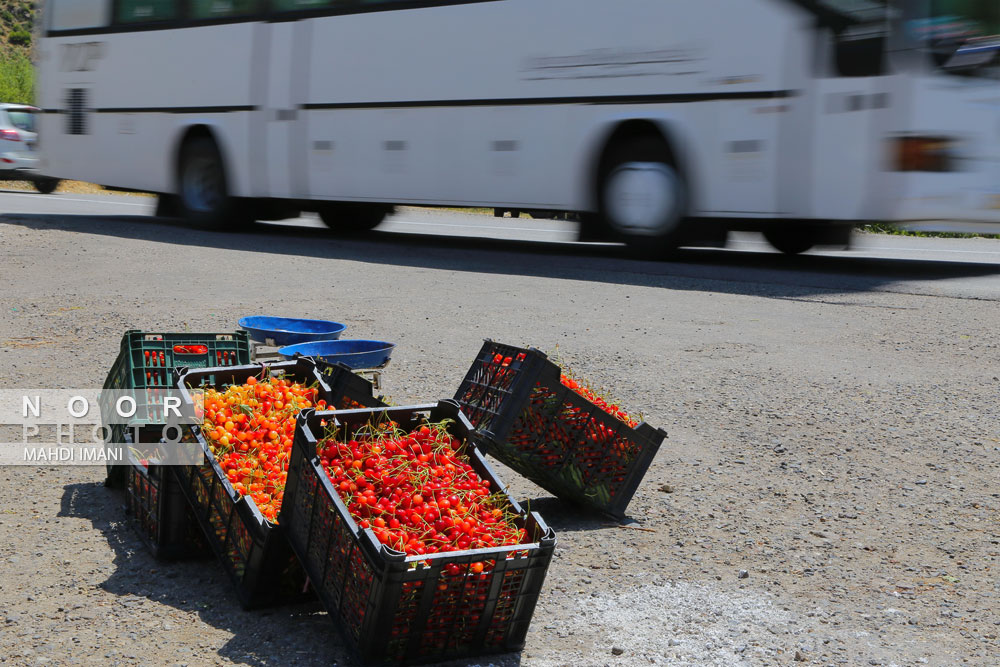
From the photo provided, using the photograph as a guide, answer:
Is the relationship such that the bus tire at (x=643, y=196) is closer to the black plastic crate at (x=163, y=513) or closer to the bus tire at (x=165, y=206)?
the bus tire at (x=165, y=206)

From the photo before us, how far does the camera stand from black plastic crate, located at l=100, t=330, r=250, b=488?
13.9ft

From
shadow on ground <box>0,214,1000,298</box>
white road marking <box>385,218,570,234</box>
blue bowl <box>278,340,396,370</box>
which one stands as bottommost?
blue bowl <box>278,340,396,370</box>

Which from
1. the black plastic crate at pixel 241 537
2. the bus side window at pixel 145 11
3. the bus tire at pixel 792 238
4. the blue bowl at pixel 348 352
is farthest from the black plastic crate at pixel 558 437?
the bus side window at pixel 145 11

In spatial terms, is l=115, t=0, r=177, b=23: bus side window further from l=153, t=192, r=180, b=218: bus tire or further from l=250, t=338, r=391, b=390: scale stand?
l=250, t=338, r=391, b=390: scale stand

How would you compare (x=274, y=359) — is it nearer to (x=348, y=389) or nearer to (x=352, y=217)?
(x=348, y=389)

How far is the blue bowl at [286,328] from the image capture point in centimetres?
561

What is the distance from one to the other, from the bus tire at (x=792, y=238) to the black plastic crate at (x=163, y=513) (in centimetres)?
1149

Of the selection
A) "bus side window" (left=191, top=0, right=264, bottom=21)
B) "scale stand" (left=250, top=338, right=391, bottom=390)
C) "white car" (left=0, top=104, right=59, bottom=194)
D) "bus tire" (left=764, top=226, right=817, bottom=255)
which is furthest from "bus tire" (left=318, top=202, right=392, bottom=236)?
"scale stand" (left=250, top=338, right=391, bottom=390)

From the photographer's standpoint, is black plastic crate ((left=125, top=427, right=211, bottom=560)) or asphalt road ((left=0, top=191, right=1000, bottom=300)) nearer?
black plastic crate ((left=125, top=427, right=211, bottom=560))

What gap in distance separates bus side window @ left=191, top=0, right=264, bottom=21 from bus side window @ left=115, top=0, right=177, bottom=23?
0.47 meters

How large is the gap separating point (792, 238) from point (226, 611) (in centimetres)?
1226

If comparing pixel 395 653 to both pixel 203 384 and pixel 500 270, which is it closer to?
pixel 203 384

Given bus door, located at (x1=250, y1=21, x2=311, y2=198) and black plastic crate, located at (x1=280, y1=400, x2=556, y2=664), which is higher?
bus door, located at (x1=250, y1=21, x2=311, y2=198)

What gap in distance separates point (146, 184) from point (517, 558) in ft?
52.1
